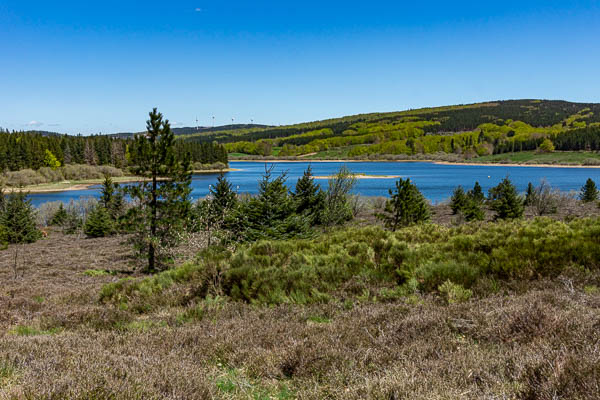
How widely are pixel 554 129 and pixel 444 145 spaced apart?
50.3 metres

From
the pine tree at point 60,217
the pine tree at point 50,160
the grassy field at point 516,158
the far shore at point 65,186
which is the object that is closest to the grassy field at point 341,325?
the pine tree at point 60,217

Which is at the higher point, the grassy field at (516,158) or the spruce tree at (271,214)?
the grassy field at (516,158)

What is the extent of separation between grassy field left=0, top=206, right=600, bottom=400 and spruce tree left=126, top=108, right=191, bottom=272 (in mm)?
9144

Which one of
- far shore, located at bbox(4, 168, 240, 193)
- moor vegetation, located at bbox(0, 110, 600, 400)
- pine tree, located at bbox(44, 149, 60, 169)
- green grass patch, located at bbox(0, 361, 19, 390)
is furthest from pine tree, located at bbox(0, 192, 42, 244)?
pine tree, located at bbox(44, 149, 60, 169)

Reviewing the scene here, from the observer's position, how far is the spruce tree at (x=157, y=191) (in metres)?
18.5

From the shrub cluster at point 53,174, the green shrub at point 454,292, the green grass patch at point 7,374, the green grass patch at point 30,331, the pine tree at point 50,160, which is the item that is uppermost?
the pine tree at point 50,160

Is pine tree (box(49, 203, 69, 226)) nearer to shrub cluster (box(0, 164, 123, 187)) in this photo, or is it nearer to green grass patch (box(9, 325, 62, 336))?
shrub cluster (box(0, 164, 123, 187))

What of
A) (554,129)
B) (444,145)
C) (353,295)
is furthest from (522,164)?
(353,295)

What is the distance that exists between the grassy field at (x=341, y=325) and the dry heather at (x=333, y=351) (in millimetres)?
16

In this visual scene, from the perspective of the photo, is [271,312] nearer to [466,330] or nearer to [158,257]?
[466,330]

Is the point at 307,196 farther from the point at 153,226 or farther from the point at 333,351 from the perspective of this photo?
the point at 333,351

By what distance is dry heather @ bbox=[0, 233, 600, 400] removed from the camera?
270 centimetres

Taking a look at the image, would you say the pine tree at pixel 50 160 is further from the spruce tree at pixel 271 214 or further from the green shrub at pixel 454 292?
the green shrub at pixel 454 292

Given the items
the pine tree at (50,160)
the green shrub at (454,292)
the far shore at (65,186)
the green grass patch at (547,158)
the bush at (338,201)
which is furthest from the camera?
the green grass patch at (547,158)
